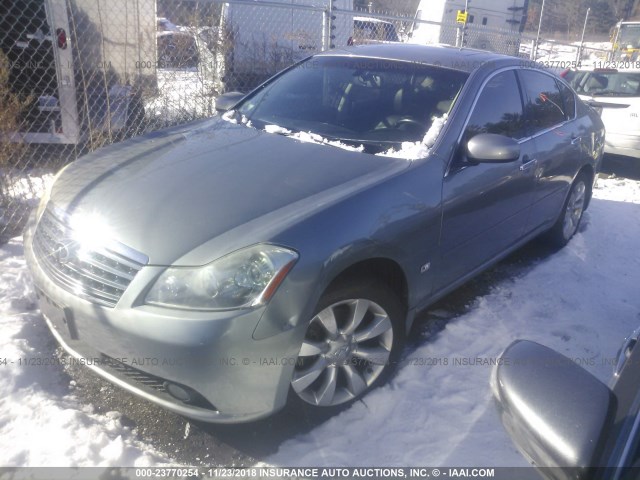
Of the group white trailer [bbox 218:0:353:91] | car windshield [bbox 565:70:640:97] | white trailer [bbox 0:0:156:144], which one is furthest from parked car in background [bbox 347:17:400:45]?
white trailer [bbox 0:0:156:144]

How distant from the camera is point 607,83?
328 inches

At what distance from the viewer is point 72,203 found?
2.52 m

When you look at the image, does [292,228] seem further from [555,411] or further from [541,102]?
[541,102]

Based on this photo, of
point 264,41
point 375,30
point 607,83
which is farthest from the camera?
point 375,30

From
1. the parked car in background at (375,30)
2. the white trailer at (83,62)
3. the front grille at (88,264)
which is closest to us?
the front grille at (88,264)


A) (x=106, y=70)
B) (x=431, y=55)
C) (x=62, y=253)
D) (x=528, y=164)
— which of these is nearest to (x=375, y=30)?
(x=106, y=70)

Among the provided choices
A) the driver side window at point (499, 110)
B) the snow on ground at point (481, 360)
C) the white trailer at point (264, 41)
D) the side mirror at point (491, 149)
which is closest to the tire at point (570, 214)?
A: the snow on ground at point (481, 360)

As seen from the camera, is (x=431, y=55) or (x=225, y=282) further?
(x=431, y=55)

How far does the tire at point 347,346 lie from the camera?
2.33 meters

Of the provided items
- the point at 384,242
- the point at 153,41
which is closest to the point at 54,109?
the point at 153,41

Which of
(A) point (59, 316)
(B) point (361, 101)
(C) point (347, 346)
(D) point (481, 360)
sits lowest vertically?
(D) point (481, 360)

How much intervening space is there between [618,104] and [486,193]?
240 inches

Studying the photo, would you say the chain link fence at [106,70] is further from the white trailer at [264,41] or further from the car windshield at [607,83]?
the car windshield at [607,83]

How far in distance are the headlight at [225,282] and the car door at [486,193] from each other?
120cm
